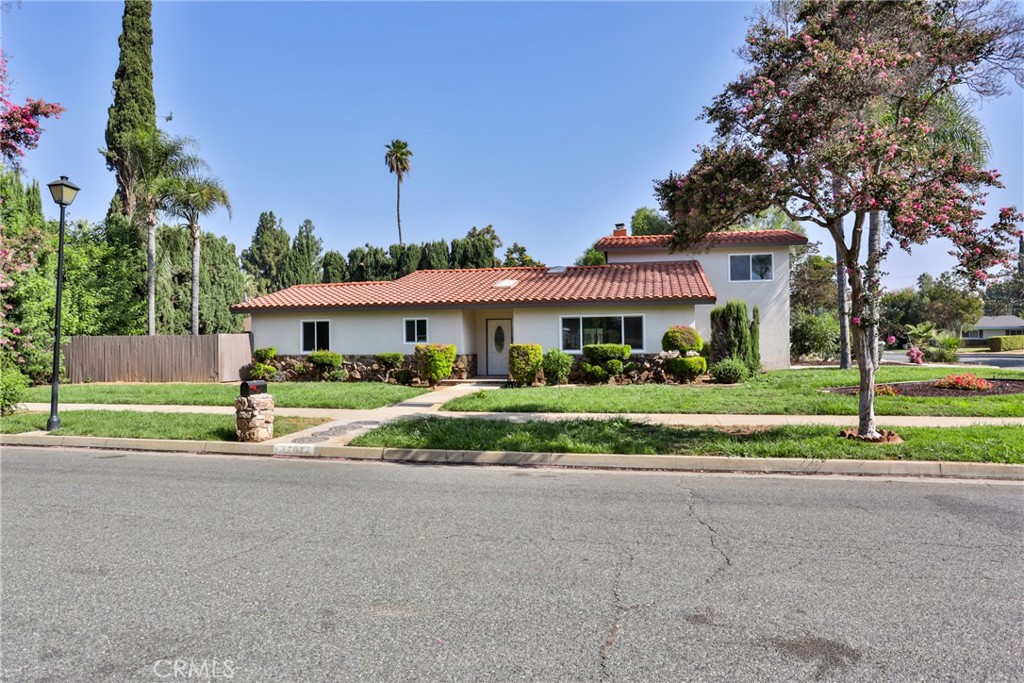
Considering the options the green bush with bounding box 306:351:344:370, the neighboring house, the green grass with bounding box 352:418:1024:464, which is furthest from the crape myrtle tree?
the neighboring house

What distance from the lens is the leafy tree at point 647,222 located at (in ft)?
139

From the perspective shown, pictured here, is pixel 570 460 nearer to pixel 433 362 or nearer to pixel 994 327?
pixel 433 362

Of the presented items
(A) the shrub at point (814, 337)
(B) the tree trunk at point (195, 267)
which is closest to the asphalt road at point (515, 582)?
(B) the tree trunk at point (195, 267)

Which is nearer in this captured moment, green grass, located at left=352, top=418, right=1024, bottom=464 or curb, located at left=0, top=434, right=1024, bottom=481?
curb, located at left=0, top=434, right=1024, bottom=481

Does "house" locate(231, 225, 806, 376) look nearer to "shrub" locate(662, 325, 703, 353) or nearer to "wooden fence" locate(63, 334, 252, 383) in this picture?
"shrub" locate(662, 325, 703, 353)

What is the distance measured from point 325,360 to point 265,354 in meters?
2.42

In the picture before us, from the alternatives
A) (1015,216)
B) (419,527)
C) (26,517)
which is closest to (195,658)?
(419,527)

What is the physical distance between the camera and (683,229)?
9.70m

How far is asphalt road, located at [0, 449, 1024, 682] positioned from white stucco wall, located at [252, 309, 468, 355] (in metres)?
13.7

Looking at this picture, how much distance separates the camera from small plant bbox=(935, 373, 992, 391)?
13.5 m

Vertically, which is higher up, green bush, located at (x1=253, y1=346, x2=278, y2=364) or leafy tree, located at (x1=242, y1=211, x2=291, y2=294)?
leafy tree, located at (x1=242, y1=211, x2=291, y2=294)

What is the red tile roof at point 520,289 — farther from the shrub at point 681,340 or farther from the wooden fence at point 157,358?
the wooden fence at point 157,358

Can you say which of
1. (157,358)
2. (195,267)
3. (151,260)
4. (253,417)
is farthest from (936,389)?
(151,260)

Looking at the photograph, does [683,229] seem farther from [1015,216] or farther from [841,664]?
[841,664]
